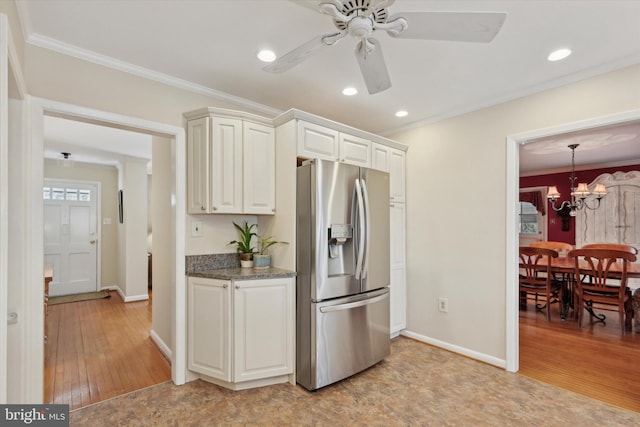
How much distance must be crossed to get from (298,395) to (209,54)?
2.55 m

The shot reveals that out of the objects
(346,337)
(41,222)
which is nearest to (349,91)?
(346,337)

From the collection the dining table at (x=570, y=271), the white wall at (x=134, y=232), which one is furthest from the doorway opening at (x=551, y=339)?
the white wall at (x=134, y=232)

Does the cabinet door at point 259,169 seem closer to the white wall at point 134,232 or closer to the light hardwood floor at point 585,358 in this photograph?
the light hardwood floor at point 585,358

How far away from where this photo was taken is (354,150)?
10.0 feet

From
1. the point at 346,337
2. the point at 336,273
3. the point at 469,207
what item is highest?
the point at 469,207

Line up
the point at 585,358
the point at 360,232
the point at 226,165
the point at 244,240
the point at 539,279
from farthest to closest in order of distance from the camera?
the point at 539,279
the point at 585,358
the point at 244,240
the point at 360,232
the point at 226,165

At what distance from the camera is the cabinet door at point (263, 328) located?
2295 mm

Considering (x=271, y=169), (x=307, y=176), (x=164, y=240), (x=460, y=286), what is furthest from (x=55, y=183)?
(x=460, y=286)

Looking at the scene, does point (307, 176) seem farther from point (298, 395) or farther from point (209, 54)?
point (298, 395)

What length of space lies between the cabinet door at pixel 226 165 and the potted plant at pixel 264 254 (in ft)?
1.27

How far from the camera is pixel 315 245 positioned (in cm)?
235

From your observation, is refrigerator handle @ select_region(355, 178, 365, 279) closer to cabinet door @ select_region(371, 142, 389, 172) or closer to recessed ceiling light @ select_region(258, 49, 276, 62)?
cabinet door @ select_region(371, 142, 389, 172)

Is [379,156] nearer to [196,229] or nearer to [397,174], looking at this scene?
[397,174]

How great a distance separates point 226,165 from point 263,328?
4.29 feet
